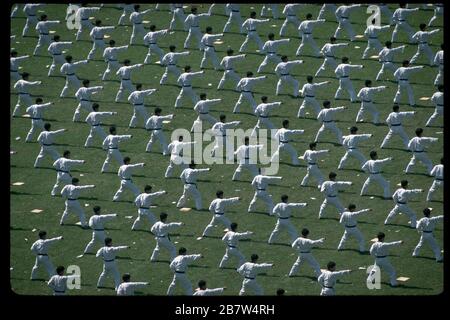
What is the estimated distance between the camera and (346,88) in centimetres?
3850

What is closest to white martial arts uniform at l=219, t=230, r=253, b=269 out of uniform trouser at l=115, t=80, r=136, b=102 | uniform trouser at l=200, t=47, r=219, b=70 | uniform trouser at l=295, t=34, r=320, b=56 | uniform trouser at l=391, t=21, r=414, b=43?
uniform trouser at l=115, t=80, r=136, b=102

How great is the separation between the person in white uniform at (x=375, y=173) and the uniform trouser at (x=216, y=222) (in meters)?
3.96

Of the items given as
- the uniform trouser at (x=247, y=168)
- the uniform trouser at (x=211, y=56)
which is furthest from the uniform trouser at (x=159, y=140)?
the uniform trouser at (x=211, y=56)

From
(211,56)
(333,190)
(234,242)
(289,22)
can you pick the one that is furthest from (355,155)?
(289,22)

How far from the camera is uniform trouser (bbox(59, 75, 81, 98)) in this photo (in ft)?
129

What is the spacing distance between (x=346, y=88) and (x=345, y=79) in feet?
2.20

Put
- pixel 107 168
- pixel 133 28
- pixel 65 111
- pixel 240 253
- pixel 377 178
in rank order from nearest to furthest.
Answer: pixel 240 253 → pixel 377 178 → pixel 107 168 → pixel 65 111 → pixel 133 28

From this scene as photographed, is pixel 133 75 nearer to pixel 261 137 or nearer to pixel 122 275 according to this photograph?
pixel 261 137

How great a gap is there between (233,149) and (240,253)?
598cm

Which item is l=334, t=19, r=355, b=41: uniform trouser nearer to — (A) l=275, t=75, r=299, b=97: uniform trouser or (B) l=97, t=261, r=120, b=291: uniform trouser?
(A) l=275, t=75, r=299, b=97: uniform trouser

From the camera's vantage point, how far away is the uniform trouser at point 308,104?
37053 millimetres

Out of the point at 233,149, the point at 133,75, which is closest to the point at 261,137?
the point at 233,149

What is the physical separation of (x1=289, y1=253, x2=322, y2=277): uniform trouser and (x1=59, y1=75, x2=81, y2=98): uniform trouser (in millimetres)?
12141

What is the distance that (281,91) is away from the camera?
39219 millimetres
